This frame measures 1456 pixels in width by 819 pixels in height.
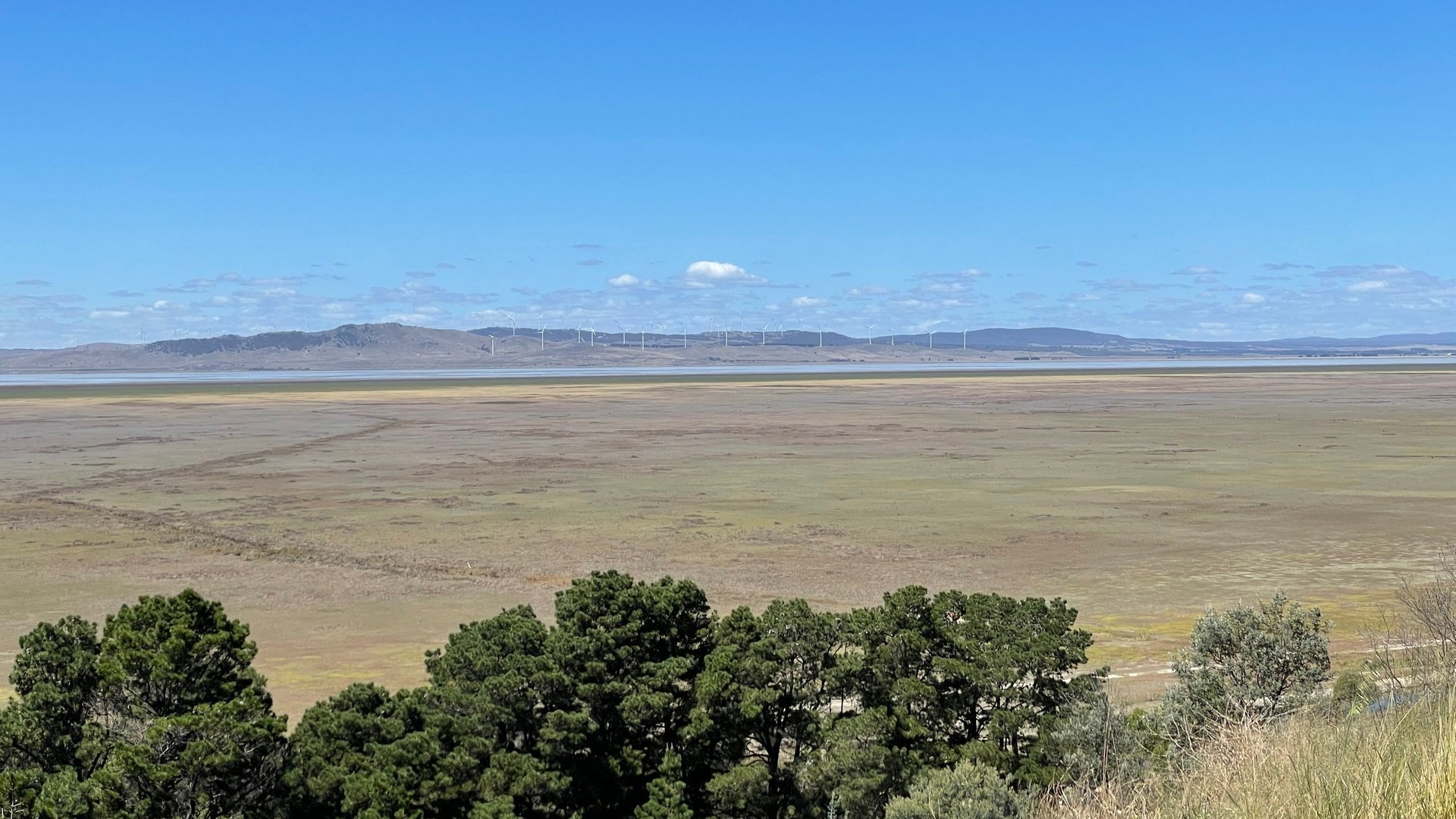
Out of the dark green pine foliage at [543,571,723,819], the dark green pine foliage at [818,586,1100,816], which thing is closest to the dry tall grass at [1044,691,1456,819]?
the dark green pine foliage at [818,586,1100,816]

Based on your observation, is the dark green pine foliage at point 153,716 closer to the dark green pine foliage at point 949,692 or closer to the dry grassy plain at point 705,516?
the dry grassy plain at point 705,516

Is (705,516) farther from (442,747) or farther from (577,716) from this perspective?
(442,747)

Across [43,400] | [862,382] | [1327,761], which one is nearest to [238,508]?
[1327,761]

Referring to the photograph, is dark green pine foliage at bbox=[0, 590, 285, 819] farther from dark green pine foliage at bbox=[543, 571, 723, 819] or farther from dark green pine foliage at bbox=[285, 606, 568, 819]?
dark green pine foliage at bbox=[543, 571, 723, 819]

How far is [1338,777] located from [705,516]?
4371cm

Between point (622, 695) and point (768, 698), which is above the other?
point (622, 695)

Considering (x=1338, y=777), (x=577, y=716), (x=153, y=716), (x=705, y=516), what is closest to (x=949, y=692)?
(x=577, y=716)

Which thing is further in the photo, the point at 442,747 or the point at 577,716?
the point at 577,716

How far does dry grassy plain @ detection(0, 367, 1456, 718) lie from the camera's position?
34688mm

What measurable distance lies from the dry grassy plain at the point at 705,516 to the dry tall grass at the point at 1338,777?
55.8ft

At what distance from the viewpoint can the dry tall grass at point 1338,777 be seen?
6852 mm

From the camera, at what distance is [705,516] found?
50.6 m

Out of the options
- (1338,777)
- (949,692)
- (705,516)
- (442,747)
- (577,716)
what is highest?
(1338,777)

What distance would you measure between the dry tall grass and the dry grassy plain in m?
17.0
